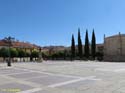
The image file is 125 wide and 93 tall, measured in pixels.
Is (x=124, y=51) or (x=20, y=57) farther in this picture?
(x=20, y=57)

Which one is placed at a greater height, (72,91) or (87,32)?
(87,32)

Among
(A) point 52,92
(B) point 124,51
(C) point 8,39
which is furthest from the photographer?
(B) point 124,51

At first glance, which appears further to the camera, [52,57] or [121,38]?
[52,57]

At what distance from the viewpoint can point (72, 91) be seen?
36.3 feet

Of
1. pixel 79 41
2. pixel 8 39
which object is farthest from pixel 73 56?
pixel 8 39

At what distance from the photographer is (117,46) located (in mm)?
74188

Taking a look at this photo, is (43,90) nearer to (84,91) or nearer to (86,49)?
(84,91)

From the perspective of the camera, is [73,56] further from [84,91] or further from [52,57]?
[84,91]

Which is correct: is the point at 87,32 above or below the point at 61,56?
above

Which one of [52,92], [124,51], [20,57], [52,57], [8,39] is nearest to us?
[52,92]

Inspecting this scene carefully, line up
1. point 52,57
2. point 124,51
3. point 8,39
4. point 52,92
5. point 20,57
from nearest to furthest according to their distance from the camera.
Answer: point 52,92 < point 8,39 < point 124,51 < point 20,57 < point 52,57

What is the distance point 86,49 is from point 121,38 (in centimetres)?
1104

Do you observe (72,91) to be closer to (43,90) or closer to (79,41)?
(43,90)

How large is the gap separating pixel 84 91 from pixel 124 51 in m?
63.1
